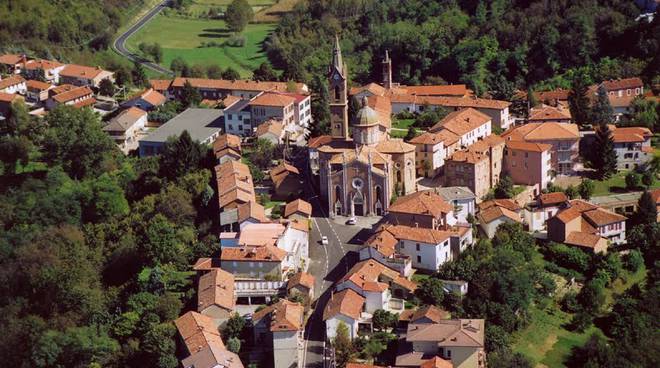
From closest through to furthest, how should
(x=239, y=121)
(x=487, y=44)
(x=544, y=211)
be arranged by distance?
(x=544, y=211)
(x=239, y=121)
(x=487, y=44)

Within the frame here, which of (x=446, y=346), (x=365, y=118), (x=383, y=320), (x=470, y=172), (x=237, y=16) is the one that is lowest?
(x=446, y=346)

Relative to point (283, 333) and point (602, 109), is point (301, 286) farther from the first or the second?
point (602, 109)

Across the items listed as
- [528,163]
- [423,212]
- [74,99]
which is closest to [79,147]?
[74,99]

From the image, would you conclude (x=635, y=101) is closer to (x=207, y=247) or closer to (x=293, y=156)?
(x=293, y=156)

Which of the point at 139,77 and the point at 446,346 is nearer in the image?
the point at 446,346

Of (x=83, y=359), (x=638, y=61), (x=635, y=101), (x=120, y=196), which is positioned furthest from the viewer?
(x=638, y=61)

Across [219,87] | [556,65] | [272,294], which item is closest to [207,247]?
[272,294]
